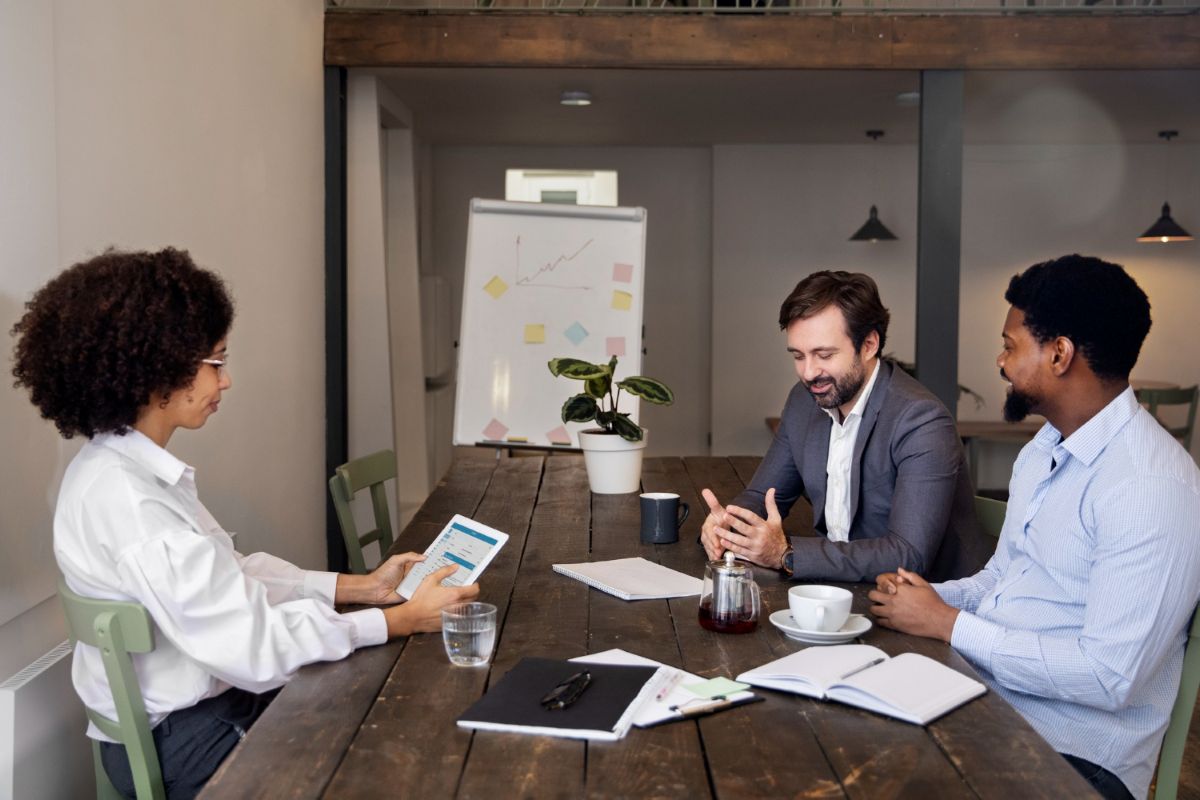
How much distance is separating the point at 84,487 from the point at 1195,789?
9.40 feet

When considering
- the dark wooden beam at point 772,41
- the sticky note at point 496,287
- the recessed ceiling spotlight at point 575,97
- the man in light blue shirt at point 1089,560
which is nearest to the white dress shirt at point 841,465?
the man in light blue shirt at point 1089,560

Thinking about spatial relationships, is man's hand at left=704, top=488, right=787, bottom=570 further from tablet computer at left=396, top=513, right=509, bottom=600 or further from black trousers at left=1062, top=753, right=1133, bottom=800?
black trousers at left=1062, top=753, right=1133, bottom=800

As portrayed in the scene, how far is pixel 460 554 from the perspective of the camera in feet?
6.84

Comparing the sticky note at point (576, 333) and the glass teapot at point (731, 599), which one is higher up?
the sticky note at point (576, 333)

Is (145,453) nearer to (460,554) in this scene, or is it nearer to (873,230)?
(460,554)

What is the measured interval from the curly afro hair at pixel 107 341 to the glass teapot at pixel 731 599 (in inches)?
36.3

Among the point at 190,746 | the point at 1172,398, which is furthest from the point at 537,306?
the point at 1172,398

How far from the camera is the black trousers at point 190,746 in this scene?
1.78 metres

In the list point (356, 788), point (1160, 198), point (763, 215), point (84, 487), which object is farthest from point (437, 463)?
point (356, 788)

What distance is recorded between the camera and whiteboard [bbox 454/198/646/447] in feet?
14.7

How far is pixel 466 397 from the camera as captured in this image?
14.8 feet

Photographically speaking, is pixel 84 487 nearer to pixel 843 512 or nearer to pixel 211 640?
pixel 211 640

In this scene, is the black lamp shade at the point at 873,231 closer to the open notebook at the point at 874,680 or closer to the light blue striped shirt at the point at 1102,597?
the light blue striped shirt at the point at 1102,597

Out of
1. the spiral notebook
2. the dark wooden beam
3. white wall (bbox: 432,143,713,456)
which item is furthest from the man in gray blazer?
white wall (bbox: 432,143,713,456)
